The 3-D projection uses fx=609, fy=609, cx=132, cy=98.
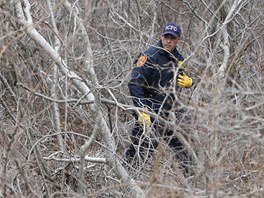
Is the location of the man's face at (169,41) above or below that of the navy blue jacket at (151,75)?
above

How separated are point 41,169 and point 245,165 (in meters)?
1.78


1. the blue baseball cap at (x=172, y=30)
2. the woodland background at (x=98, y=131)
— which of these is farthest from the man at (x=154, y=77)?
the woodland background at (x=98, y=131)

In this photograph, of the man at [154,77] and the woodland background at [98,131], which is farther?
the man at [154,77]

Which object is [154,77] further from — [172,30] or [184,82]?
[172,30]

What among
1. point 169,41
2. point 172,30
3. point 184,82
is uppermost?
point 172,30

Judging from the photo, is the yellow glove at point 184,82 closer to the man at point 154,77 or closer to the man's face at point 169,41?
the man at point 154,77

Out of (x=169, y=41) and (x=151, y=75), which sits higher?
(x=169, y=41)

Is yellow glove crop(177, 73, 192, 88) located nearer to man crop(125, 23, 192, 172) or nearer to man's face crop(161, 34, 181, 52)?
man crop(125, 23, 192, 172)

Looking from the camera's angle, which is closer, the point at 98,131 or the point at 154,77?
the point at 98,131

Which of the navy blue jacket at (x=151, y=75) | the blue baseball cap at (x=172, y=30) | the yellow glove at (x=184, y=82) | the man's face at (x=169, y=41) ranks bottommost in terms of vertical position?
the yellow glove at (x=184, y=82)

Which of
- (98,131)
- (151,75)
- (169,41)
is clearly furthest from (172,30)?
(98,131)

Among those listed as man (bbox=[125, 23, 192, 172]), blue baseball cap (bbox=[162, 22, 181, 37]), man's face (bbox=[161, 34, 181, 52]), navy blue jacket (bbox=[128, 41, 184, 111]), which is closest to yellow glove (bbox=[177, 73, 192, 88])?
man (bbox=[125, 23, 192, 172])

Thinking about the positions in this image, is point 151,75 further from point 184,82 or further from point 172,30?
point 172,30

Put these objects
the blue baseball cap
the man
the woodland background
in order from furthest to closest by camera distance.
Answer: the blue baseball cap < the man < the woodland background
